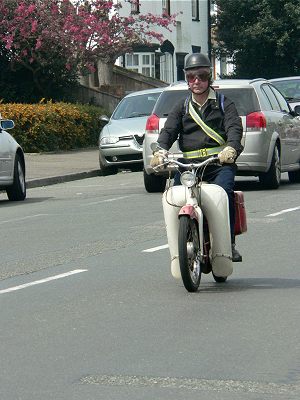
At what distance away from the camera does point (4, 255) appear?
1318 cm

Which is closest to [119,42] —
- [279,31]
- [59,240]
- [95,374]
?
[279,31]

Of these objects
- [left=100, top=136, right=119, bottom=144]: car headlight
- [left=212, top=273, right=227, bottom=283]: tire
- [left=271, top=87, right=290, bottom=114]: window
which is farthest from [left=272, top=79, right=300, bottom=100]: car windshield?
[left=212, top=273, right=227, bottom=283]: tire

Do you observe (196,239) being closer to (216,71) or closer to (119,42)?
(119,42)

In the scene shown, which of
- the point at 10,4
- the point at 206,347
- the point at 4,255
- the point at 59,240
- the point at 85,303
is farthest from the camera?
the point at 10,4

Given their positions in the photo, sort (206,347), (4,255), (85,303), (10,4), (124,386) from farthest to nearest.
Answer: (10,4) < (4,255) < (85,303) < (206,347) < (124,386)

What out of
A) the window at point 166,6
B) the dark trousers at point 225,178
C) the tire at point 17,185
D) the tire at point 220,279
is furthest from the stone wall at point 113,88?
the dark trousers at point 225,178

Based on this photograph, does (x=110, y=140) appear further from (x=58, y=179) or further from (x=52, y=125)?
(x=52, y=125)

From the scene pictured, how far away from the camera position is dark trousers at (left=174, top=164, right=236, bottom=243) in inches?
401

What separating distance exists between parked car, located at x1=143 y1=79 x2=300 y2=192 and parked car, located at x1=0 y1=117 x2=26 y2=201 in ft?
6.41

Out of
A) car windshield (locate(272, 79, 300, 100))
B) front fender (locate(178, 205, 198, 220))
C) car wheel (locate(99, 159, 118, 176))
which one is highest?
front fender (locate(178, 205, 198, 220))

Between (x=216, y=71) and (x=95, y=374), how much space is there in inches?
2422

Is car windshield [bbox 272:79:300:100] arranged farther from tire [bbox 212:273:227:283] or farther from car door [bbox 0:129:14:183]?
tire [bbox 212:273:227:283]

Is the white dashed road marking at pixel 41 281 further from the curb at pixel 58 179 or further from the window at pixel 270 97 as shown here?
the curb at pixel 58 179

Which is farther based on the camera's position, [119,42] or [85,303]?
[119,42]
